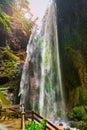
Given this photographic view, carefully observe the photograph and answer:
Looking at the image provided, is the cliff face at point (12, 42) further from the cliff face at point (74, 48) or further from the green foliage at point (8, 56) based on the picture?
the cliff face at point (74, 48)

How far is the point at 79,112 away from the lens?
16.2 metres

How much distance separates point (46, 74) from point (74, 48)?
2.80 meters

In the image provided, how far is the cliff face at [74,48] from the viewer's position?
1791 centimetres

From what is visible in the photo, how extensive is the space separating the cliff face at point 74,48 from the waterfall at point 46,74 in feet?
1.90

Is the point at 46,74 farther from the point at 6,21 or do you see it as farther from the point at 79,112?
the point at 6,21

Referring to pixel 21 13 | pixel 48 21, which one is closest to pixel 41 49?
pixel 48 21

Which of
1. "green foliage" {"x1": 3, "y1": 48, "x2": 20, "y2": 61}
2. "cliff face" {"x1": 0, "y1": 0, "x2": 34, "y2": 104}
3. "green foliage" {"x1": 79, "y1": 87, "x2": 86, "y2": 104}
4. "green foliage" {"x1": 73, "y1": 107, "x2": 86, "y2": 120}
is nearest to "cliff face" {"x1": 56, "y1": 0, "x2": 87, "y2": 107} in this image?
"green foliage" {"x1": 79, "y1": 87, "x2": 86, "y2": 104}

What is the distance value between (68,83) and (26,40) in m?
6.83

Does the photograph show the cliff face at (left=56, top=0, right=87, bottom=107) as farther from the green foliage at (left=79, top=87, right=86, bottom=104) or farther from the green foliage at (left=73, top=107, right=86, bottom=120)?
the green foliage at (left=73, top=107, right=86, bottom=120)

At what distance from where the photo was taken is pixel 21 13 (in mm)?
24016

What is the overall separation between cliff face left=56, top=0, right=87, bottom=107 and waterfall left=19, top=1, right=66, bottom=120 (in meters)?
0.58

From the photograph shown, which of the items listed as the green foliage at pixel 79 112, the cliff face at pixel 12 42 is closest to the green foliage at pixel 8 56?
the cliff face at pixel 12 42

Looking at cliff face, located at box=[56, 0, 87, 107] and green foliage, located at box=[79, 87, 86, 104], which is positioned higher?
cliff face, located at box=[56, 0, 87, 107]

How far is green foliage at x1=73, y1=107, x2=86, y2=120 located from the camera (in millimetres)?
16078
